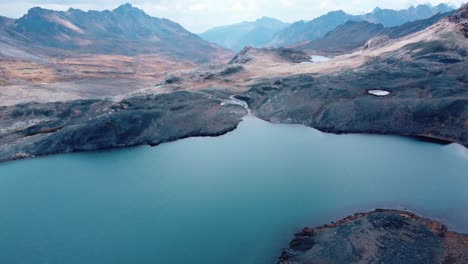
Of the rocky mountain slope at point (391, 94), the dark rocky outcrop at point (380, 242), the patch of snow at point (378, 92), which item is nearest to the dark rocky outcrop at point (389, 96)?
the rocky mountain slope at point (391, 94)

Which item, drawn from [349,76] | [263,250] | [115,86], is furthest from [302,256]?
[115,86]

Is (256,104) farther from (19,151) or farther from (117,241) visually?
(117,241)

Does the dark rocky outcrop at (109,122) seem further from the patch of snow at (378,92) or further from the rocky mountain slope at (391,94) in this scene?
the patch of snow at (378,92)

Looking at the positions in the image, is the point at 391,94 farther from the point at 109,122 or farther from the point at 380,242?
the point at 109,122

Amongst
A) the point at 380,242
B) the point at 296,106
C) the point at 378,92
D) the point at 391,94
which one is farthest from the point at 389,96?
the point at 380,242

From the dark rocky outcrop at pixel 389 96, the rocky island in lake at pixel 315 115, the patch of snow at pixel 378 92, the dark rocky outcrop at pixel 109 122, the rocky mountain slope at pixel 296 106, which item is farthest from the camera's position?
the patch of snow at pixel 378 92

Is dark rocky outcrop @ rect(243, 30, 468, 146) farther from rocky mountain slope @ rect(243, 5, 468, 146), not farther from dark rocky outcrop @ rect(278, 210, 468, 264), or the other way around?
dark rocky outcrop @ rect(278, 210, 468, 264)
